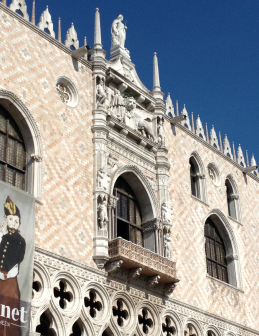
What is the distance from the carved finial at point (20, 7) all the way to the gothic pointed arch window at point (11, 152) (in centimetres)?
325

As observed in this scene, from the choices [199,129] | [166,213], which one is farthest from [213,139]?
[166,213]

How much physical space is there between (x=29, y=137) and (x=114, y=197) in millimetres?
3584

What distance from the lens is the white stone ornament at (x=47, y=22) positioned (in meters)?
20.7

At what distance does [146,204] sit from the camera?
22.6m

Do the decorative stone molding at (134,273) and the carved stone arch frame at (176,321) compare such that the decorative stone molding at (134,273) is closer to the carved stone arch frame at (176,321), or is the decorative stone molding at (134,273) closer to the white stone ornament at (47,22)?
the carved stone arch frame at (176,321)

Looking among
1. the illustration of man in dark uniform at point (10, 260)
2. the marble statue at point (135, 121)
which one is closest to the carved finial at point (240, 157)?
the marble statue at point (135, 121)

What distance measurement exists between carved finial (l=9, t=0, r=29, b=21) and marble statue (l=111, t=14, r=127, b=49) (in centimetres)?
513

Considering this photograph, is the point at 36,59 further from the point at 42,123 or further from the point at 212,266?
the point at 212,266

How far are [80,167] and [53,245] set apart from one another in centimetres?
300

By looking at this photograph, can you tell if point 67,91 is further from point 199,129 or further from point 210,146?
point 210,146

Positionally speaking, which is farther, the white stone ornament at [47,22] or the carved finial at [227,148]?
the carved finial at [227,148]

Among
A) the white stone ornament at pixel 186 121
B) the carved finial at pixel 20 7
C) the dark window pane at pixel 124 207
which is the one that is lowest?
the dark window pane at pixel 124 207

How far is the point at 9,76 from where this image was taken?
1856 centimetres

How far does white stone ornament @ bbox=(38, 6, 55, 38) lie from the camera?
20.7m
